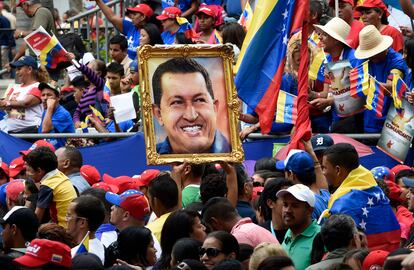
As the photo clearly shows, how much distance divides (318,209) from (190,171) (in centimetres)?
175

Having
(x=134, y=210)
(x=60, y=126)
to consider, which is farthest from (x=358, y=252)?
(x=60, y=126)

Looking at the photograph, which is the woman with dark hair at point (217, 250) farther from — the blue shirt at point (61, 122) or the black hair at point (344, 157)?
the blue shirt at point (61, 122)

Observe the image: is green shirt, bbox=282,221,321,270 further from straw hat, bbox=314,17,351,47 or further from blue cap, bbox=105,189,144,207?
straw hat, bbox=314,17,351,47

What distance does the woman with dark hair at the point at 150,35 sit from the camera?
20.6 m

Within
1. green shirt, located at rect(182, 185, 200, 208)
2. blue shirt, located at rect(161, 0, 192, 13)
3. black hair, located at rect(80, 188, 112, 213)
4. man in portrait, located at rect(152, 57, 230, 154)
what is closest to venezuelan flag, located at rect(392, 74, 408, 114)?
man in portrait, located at rect(152, 57, 230, 154)

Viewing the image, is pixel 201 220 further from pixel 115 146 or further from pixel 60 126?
pixel 60 126

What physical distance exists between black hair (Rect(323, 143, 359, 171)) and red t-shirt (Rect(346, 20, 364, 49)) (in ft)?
14.1

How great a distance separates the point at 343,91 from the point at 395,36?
2029 millimetres

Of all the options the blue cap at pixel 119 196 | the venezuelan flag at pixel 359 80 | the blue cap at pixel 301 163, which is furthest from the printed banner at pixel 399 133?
the blue cap at pixel 119 196

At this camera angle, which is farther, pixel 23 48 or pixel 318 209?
pixel 23 48

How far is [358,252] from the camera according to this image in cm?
1114

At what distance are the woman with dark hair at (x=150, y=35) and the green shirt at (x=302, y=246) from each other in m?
8.25

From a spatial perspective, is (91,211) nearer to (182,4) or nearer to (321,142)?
(321,142)

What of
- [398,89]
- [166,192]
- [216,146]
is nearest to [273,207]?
[166,192]
